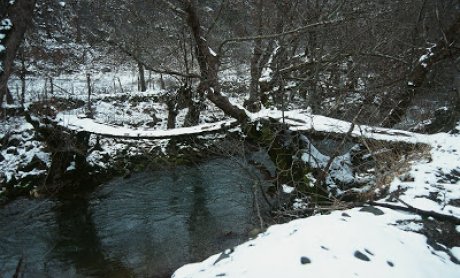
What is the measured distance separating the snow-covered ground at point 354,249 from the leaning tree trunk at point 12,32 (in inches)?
110

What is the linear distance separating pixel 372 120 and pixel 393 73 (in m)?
2.65

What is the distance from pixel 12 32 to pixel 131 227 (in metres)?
4.80

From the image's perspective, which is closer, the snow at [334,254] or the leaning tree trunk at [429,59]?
the snow at [334,254]

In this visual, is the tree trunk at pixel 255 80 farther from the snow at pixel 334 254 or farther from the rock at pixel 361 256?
the rock at pixel 361 256

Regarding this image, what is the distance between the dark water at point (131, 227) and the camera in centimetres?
678

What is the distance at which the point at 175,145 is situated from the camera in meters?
11.8

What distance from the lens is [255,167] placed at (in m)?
10.1

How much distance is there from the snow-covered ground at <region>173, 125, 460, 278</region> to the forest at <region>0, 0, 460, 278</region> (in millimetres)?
14

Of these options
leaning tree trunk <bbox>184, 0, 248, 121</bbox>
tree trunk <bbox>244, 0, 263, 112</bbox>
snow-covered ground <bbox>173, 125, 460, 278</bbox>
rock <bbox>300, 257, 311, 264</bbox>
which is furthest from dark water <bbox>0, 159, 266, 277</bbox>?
rock <bbox>300, 257, 311, 264</bbox>

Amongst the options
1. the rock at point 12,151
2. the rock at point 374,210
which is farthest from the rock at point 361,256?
the rock at point 12,151

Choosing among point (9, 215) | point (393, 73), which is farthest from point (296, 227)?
point (393, 73)

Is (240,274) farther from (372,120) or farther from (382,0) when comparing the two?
(382,0)

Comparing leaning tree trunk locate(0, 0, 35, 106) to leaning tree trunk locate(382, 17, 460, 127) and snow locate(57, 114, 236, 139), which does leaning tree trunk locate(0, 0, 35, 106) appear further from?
leaning tree trunk locate(382, 17, 460, 127)

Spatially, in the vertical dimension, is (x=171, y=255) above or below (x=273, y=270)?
below
